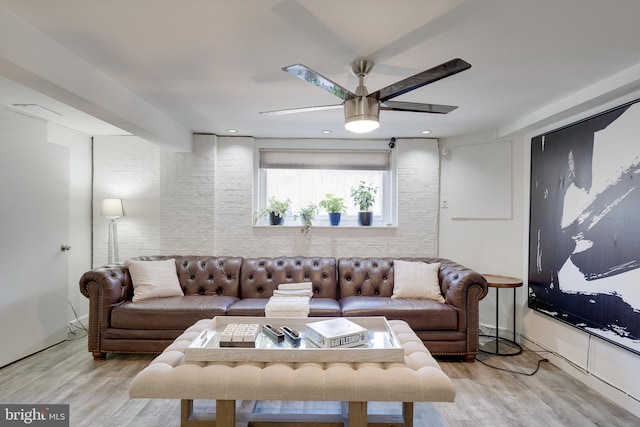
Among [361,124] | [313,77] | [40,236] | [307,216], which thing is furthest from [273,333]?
[40,236]

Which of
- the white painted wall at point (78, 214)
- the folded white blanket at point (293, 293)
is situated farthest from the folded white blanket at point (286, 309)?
the white painted wall at point (78, 214)

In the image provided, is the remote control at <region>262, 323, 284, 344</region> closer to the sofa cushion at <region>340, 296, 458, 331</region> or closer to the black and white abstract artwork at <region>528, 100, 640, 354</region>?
the sofa cushion at <region>340, 296, 458, 331</region>

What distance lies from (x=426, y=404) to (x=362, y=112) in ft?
6.78

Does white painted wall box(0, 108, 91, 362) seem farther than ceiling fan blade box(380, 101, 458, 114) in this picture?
Yes

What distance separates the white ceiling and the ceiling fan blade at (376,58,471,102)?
267 mm

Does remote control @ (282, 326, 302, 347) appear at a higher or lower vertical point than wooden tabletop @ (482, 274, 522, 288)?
lower

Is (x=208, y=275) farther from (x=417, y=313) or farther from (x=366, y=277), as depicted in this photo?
(x=417, y=313)

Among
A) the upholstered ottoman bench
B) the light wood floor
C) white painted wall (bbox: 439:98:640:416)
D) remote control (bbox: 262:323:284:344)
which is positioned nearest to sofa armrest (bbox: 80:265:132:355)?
the light wood floor

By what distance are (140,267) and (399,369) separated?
9.22 ft

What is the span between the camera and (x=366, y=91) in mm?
2035

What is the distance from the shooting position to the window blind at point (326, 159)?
4359 millimetres

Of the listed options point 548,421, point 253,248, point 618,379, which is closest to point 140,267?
point 253,248

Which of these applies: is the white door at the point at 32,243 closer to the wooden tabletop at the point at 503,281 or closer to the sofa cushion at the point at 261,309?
the sofa cushion at the point at 261,309

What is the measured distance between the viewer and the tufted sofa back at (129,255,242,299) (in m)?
3.69
